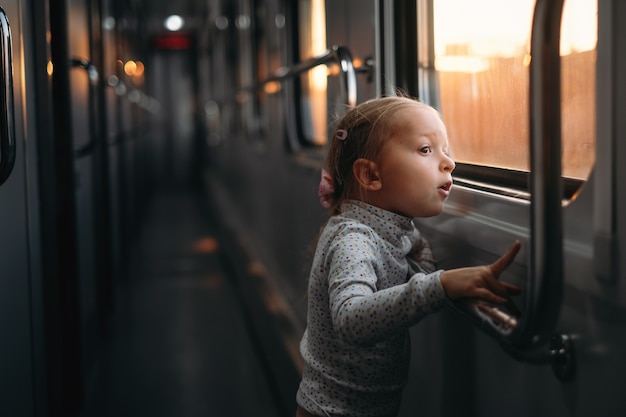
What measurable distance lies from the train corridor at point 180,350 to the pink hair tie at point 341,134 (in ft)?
4.65

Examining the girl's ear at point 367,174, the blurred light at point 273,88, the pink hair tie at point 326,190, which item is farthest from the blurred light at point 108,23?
the girl's ear at point 367,174

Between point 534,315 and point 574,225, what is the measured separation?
196 mm

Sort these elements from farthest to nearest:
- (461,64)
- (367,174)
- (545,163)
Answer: (461,64) < (367,174) < (545,163)

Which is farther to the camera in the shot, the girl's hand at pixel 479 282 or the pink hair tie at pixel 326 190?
the pink hair tie at pixel 326 190

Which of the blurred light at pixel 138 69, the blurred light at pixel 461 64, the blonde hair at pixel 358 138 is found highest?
the blurred light at pixel 138 69

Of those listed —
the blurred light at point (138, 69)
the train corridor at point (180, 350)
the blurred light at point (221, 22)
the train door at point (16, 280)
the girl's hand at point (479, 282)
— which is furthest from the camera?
the blurred light at point (138, 69)

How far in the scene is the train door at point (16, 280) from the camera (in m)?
2.10

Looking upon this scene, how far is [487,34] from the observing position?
180cm

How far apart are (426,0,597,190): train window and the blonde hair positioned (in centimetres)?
24

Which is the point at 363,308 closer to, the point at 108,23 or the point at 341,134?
the point at 341,134

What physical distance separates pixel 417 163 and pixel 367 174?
3.5 inches

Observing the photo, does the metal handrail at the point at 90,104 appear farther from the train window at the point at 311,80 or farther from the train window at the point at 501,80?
the train window at the point at 501,80

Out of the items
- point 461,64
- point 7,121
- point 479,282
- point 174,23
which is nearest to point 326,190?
point 479,282

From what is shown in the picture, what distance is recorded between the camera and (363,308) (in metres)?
1.21
